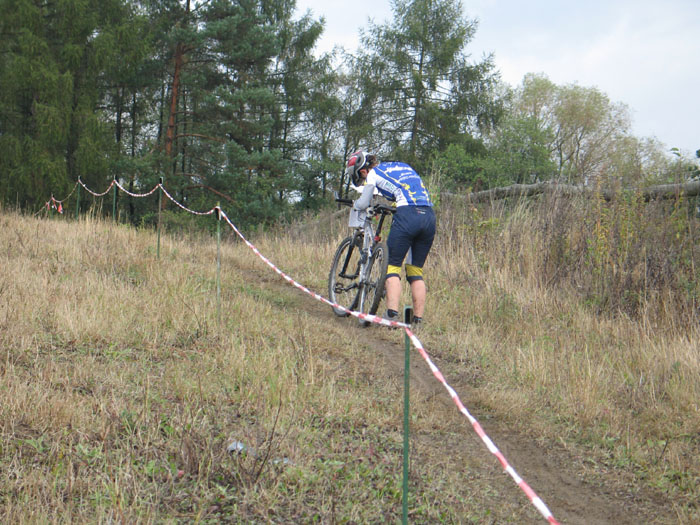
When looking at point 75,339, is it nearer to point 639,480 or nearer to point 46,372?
point 46,372

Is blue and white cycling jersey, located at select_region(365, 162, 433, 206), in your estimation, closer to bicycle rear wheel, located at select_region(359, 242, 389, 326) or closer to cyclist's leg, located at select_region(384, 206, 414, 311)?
cyclist's leg, located at select_region(384, 206, 414, 311)

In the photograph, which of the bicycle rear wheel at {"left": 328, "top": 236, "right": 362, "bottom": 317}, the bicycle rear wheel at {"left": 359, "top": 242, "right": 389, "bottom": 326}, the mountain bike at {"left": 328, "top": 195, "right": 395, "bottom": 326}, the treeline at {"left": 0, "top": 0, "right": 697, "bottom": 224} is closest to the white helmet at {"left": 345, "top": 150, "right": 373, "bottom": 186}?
the mountain bike at {"left": 328, "top": 195, "right": 395, "bottom": 326}

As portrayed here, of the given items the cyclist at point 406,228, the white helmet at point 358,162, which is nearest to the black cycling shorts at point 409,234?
the cyclist at point 406,228

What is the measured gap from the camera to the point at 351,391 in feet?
14.7

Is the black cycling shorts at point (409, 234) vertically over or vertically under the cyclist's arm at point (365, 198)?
under

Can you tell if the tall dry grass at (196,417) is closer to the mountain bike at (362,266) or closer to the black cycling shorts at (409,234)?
the mountain bike at (362,266)

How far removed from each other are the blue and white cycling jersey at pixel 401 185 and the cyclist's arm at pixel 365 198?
0.12m

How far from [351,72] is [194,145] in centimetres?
818

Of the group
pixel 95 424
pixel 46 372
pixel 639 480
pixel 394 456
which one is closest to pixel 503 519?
pixel 394 456

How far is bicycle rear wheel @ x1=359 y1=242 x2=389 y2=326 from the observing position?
6273mm

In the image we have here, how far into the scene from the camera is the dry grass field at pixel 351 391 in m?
3.05

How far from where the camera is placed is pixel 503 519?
307 centimetres

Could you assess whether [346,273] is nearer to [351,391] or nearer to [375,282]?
[375,282]

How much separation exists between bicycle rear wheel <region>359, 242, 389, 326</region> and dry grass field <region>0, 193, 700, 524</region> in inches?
10.8
